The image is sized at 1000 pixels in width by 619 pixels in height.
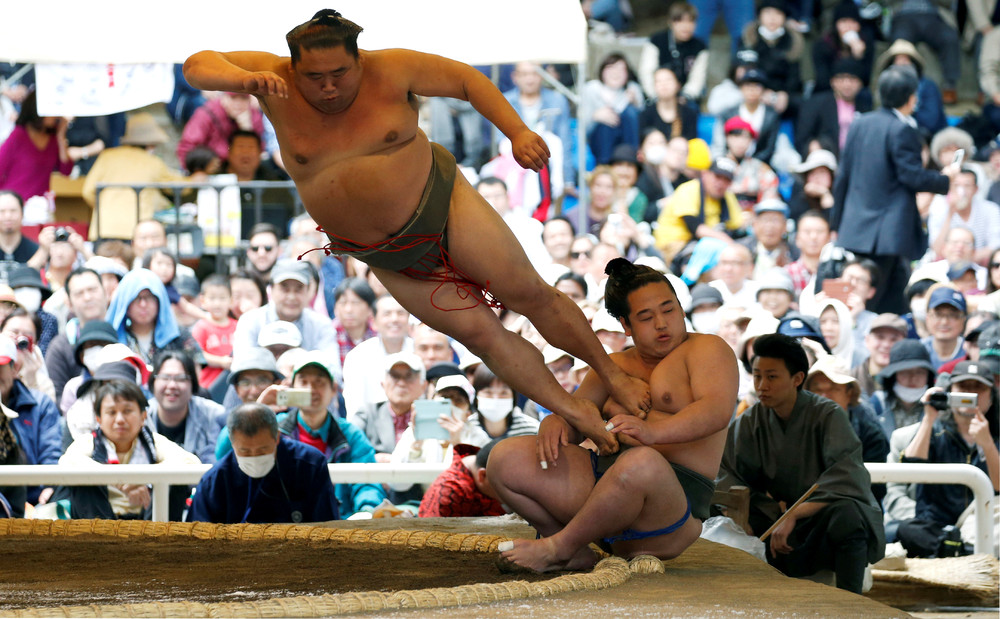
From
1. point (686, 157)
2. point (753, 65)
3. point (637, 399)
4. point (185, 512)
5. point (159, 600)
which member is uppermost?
point (753, 65)

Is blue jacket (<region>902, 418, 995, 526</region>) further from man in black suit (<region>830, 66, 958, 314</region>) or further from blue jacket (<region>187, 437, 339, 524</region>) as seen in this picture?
blue jacket (<region>187, 437, 339, 524</region>)

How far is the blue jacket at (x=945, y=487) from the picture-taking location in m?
3.90

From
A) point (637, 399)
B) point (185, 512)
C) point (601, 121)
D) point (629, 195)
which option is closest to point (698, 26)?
point (601, 121)

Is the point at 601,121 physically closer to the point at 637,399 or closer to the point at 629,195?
the point at 629,195

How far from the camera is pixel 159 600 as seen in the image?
7.37 ft

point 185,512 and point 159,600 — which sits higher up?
point 159,600

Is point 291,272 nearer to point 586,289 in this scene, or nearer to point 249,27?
point 586,289

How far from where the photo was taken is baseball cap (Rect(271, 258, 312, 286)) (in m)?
4.70

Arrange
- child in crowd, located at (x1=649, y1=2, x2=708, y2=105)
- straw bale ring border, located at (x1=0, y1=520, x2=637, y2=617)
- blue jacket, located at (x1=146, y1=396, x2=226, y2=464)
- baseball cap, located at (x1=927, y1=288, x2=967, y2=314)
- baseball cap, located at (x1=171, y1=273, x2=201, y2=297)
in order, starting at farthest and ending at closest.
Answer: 1. child in crowd, located at (x1=649, y1=2, x2=708, y2=105)
2. baseball cap, located at (x1=171, y1=273, x2=201, y2=297)
3. baseball cap, located at (x1=927, y1=288, x2=967, y2=314)
4. blue jacket, located at (x1=146, y1=396, x2=226, y2=464)
5. straw bale ring border, located at (x1=0, y1=520, x2=637, y2=617)

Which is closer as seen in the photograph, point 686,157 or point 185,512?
point 185,512

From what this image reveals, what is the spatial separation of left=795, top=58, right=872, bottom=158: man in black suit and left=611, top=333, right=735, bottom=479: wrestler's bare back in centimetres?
442

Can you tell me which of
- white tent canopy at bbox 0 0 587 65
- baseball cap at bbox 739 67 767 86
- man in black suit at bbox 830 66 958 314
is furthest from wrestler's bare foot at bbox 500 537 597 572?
baseball cap at bbox 739 67 767 86

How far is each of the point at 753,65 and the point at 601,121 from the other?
1.03 metres

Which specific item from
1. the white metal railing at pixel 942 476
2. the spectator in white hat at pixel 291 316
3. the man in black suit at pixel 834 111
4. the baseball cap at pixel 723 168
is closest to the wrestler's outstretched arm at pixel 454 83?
the white metal railing at pixel 942 476
